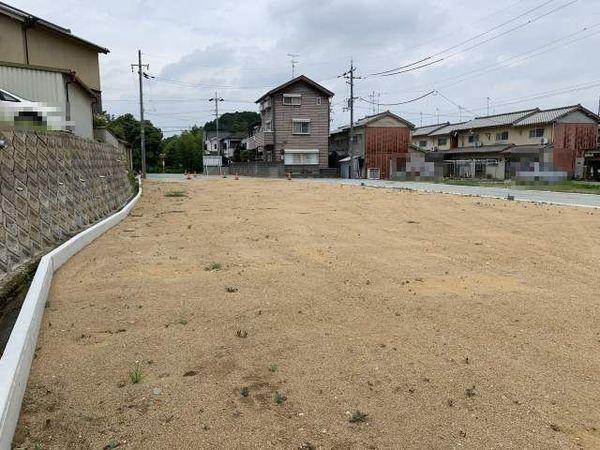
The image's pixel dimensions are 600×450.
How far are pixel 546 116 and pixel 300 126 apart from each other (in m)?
20.9

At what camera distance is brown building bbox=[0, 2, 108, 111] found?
17.4 metres

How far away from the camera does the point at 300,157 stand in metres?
45.2

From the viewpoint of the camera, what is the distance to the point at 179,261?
22.7 ft

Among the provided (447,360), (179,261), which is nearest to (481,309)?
(447,360)

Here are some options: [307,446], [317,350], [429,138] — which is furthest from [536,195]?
[429,138]

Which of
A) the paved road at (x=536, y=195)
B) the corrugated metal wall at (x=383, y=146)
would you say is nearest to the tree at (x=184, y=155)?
the corrugated metal wall at (x=383, y=146)

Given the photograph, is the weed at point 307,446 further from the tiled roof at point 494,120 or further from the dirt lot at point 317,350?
the tiled roof at point 494,120

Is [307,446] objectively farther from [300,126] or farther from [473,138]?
[473,138]

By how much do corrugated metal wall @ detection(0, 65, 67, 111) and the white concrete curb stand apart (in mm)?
7451

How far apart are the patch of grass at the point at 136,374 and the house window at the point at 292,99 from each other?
42758mm

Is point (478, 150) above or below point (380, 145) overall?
below

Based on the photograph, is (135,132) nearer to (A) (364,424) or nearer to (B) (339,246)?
(B) (339,246)

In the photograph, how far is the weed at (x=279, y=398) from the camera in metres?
3.17

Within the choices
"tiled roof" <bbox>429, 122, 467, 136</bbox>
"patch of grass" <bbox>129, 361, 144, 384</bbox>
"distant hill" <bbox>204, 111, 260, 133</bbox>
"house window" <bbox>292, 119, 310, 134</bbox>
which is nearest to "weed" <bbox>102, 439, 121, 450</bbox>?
"patch of grass" <bbox>129, 361, 144, 384</bbox>
